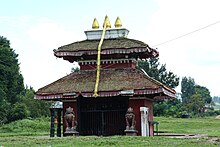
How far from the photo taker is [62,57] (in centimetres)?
2769

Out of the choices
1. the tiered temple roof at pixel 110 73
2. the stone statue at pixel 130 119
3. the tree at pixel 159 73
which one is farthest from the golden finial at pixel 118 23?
the tree at pixel 159 73

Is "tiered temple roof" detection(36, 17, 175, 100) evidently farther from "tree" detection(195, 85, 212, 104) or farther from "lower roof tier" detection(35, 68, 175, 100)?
"tree" detection(195, 85, 212, 104)

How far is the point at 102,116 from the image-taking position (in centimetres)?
2659

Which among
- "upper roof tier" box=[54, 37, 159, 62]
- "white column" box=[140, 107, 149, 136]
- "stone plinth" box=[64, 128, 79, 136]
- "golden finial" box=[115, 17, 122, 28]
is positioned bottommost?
"stone plinth" box=[64, 128, 79, 136]

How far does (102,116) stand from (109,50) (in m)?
3.87

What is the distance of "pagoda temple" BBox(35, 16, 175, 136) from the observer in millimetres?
25500

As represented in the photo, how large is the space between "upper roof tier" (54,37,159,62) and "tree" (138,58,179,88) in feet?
153

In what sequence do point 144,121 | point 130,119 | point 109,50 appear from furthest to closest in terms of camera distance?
1. point 109,50
2. point 144,121
3. point 130,119

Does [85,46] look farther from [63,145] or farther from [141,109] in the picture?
→ [63,145]

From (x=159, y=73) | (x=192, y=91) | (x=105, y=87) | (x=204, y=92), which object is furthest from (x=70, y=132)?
(x=192, y=91)

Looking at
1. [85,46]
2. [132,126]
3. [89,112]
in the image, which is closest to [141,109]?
[132,126]

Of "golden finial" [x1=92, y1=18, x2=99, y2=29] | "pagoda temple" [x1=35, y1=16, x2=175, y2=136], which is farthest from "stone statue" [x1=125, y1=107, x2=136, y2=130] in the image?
"golden finial" [x1=92, y1=18, x2=99, y2=29]

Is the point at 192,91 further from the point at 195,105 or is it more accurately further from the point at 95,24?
the point at 95,24

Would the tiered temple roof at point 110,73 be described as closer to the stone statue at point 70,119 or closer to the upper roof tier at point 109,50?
the upper roof tier at point 109,50
